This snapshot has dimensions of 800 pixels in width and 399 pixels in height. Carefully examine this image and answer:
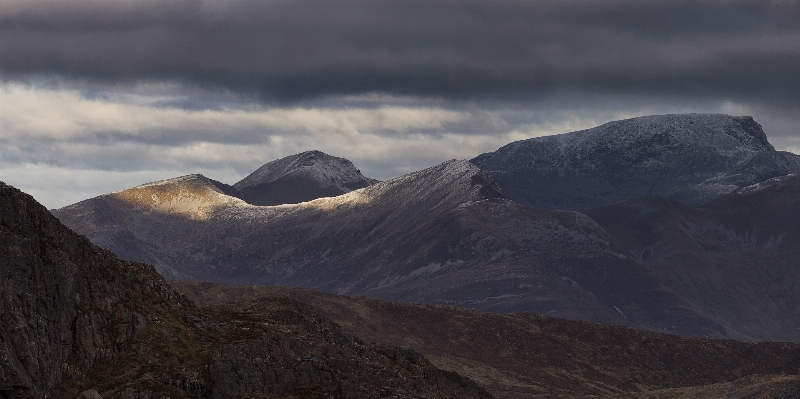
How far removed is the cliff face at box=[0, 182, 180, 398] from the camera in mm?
91125

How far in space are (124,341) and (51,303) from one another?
27.3ft

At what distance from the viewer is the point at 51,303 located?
3861 inches

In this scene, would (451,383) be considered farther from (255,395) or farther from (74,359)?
(74,359)

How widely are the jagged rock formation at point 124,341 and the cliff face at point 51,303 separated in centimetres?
10

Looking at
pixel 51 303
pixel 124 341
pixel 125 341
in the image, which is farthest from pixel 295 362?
pixel 51 303

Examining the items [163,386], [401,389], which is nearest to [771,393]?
[401,389]

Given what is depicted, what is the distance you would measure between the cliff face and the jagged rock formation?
10 centimetres

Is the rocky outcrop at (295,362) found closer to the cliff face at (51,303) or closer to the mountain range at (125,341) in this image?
the mountain range at (125,341)

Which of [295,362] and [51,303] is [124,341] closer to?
[51,303]

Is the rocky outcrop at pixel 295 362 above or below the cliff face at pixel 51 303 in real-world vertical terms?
below

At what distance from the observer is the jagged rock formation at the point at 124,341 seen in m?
93.8

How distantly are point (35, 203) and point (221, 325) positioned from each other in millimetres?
22440

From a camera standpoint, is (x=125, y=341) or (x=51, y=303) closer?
(x=51, y=303)

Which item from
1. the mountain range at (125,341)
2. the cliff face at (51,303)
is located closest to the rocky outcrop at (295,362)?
the mountain range at (125,341)
